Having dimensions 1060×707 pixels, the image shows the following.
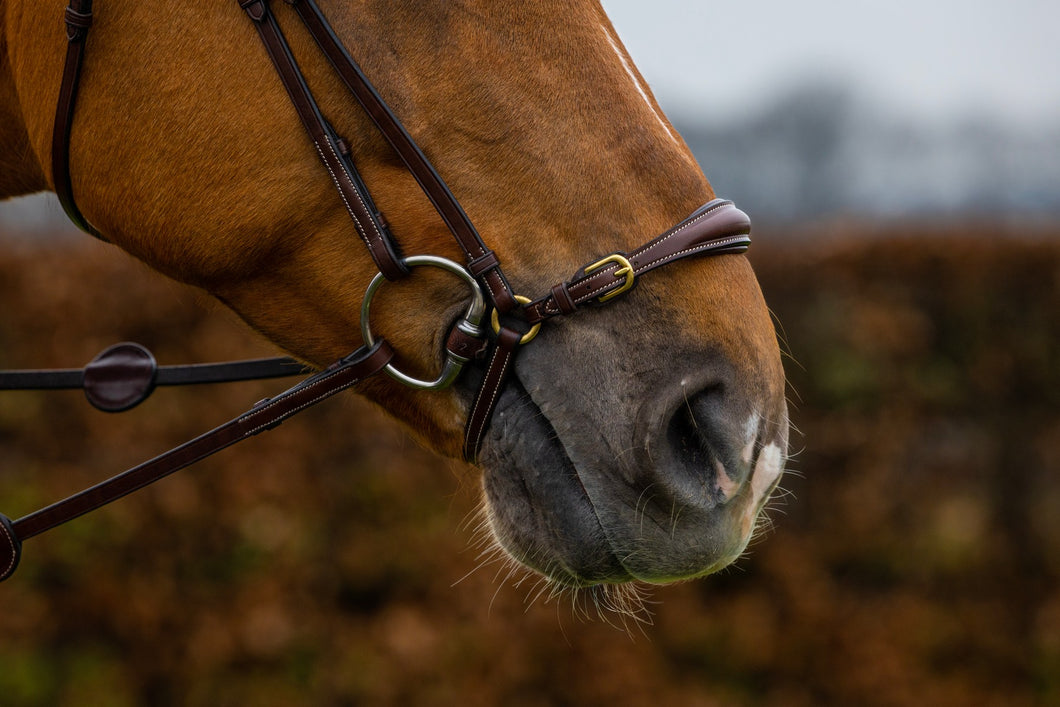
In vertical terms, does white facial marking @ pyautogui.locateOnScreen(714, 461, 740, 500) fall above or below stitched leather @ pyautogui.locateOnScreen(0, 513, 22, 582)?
below

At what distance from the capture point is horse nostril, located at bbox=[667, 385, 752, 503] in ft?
5.90

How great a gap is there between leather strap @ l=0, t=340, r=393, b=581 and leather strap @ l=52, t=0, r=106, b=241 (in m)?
0.66

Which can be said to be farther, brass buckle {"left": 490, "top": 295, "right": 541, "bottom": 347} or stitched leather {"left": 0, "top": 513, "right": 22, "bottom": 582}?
stitched leather {"left": 0, "top": 513, "right": 22, "bottom": 582}

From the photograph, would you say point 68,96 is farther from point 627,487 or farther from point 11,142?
point 627,487

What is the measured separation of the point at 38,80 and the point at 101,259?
3.57 m

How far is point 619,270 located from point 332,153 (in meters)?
0.64

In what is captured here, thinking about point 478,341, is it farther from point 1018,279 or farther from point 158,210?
point 1018,279

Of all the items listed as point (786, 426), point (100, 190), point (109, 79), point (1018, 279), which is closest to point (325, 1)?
point (109, 79)

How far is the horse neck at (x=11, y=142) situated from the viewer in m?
2.20

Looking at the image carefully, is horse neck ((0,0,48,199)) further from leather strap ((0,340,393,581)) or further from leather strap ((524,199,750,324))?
leather strap ((524,199,750,324))

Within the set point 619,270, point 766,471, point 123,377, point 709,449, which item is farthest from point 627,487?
point 123,377

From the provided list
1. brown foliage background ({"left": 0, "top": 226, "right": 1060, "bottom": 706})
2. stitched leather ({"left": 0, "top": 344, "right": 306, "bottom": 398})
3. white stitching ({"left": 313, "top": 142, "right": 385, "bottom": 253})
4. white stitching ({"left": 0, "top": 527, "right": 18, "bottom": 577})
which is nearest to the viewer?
white stitching ({"left": 313, "top": 142, "right": 385, "bottom": 253})

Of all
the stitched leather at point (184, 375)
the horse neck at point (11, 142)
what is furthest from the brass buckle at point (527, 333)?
the horse neck at point (11, 142)

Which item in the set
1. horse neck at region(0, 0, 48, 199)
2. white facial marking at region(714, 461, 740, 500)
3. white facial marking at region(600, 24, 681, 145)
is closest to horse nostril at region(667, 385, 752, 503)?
white facial marking at region(714, 461, 740, 500)
